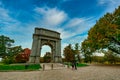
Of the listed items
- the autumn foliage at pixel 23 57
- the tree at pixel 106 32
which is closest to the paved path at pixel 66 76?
the tree at pixel 106 32

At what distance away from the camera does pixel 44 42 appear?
1357 inches

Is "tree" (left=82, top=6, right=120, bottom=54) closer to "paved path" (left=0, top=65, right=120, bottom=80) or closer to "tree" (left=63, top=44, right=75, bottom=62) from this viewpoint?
"paved path" (left=0, top=65, right=120, bottom=80)

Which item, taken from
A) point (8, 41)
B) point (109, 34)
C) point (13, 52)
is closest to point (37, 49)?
point (13, 52)

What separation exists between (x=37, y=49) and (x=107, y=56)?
25.2 m

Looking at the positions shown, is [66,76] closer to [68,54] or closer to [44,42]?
[44,42]

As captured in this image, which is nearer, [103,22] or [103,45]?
[103,22]

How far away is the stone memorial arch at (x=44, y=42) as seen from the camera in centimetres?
3151

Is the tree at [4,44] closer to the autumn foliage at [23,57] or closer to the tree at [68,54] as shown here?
the autumn foliage at [23,57]

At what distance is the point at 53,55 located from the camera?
34.9 meters

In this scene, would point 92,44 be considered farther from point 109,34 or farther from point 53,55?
point 53,55

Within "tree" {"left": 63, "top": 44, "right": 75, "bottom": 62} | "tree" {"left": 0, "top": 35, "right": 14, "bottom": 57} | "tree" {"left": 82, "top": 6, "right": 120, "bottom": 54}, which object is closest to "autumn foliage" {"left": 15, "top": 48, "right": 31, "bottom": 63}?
"tree" {"left": 0, "top": 35, "right": 14, "bottom": 57}

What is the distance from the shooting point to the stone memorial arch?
103 ft

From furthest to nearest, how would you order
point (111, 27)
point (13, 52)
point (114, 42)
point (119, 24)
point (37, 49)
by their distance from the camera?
1. point (13, 52)
2. point (37, 49)
3. point (114, 42)
4. point (119, 24)
5. point (111, 27)

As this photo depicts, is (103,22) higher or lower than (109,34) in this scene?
higher
